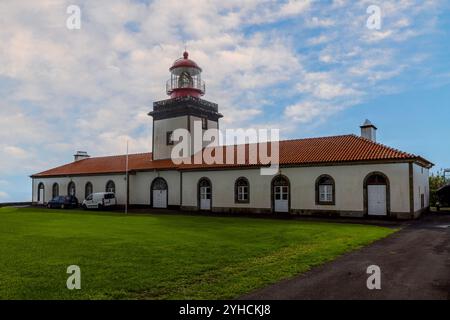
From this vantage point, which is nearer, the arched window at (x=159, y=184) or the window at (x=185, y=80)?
the arched window at (x=159, y=184)

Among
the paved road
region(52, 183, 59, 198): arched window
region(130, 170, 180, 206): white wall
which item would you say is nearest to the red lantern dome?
region(130, 170, 180, 206): white wall

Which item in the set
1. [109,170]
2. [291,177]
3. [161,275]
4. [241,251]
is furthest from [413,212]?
[109,170]

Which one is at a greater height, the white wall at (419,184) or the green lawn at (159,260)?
the white wall at (419,184)

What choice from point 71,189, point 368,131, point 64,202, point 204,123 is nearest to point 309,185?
point 368,131

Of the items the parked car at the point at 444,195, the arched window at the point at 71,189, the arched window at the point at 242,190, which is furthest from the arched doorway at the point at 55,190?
the parked car at the point at 444,195

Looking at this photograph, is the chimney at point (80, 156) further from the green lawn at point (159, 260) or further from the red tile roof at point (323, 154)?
the green lawn at point (159, 260)

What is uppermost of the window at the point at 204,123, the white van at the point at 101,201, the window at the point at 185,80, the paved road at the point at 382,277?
the window at the point at 185,80

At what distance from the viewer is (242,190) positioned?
27.9 meters

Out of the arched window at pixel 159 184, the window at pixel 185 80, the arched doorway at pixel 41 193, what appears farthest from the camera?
the arched doorway at pixel 41 193

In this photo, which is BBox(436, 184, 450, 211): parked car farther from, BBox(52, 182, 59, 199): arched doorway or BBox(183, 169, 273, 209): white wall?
BBox(52, 182, 59, 199): arched doorway

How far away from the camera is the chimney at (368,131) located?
2705 cm

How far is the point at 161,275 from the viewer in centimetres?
763

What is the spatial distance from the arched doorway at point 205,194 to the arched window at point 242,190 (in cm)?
249
